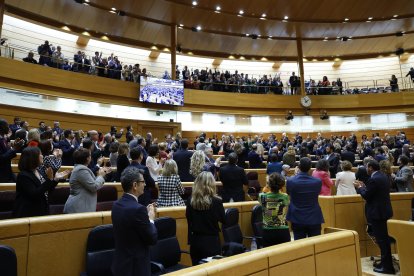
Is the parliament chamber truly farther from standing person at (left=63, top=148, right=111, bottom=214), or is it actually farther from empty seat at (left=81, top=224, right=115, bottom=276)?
empty seat at (left=81, top=224, right=115, bottom=276)

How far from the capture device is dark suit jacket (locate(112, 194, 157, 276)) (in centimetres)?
212

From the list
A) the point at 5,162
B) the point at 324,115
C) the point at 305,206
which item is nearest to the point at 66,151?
the point at 5,162

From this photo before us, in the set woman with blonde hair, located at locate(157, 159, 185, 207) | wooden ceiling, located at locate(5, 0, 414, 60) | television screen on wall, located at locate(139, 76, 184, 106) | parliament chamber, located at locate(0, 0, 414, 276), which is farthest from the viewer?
television screen on wall, located at locate(139, 76, 184, 106)

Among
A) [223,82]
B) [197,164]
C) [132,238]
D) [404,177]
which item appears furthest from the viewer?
[223,82]

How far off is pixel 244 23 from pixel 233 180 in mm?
12228

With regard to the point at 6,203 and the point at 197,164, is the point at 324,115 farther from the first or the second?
the point at 6,203

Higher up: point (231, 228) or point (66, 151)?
point (66, 151)

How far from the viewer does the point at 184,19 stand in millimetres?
14547

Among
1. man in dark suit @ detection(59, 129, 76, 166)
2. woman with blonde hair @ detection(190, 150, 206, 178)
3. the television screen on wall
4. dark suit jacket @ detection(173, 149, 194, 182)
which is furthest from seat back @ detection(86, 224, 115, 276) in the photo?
the television screen on wall

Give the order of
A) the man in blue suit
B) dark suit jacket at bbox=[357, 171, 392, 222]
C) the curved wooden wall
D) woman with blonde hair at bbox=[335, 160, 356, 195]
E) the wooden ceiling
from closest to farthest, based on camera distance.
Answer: the man in blue suit
dark suit jacket at bbox=[357, 171, 392, 222]
woman with blonde hair at bbox=[335, 160, 356, 195]
the curved wooden wall
the wooden ceiling

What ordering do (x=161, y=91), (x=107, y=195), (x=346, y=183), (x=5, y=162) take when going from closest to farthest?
1. (x=5, y=162)
2. (x=107, y=195)
3. (x=346, y=183)
4. (x=161, y=91)

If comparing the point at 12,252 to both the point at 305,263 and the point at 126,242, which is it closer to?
the point at 126,242

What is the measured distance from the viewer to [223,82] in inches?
640

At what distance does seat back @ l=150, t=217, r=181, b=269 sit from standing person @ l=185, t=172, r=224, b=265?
235 millimetres
